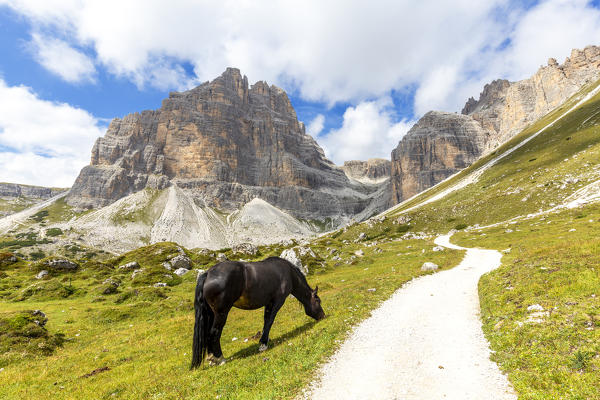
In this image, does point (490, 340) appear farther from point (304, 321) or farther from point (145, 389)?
point (145, 389)

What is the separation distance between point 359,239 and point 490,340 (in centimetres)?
7676

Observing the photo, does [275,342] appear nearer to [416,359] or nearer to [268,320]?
[268,320]

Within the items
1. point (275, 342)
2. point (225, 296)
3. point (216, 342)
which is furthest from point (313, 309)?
point (225, 296)

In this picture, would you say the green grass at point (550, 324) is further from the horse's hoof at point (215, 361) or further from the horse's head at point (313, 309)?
the horse's hoof at point (215, 361)

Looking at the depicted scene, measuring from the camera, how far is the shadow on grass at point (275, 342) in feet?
39.6

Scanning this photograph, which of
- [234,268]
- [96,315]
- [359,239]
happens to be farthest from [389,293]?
[359,239]

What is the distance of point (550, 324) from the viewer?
31.5ft

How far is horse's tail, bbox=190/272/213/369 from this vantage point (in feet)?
36.4

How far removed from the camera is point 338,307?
17.4 metres

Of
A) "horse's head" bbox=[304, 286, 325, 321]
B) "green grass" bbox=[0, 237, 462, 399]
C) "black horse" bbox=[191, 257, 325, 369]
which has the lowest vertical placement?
"green grass" bbox=[0, 237, 462, 399]

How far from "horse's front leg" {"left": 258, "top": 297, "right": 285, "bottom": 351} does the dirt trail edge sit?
11.7 feet

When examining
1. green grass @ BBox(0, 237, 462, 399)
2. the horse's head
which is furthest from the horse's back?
the horse's head

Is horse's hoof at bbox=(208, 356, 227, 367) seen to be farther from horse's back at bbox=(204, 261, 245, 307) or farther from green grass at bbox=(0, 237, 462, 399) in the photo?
horse's back at bbox=(204, 261, 245, 307)

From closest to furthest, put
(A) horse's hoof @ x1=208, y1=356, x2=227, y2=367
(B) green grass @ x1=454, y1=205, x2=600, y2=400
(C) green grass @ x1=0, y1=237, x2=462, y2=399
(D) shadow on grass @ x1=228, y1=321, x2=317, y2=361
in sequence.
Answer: (B) green grass @ x1=454, y1=205, x2=600, y2=400 < (C) green grass @ x1=0, y1=237, x2=462, y2=399 < (A) horse's hoof @ x1=208, y1=356, x2=227, y2=367 < (D) shadow on grass @ x1=228, y1=321, x2=317, y2=361
